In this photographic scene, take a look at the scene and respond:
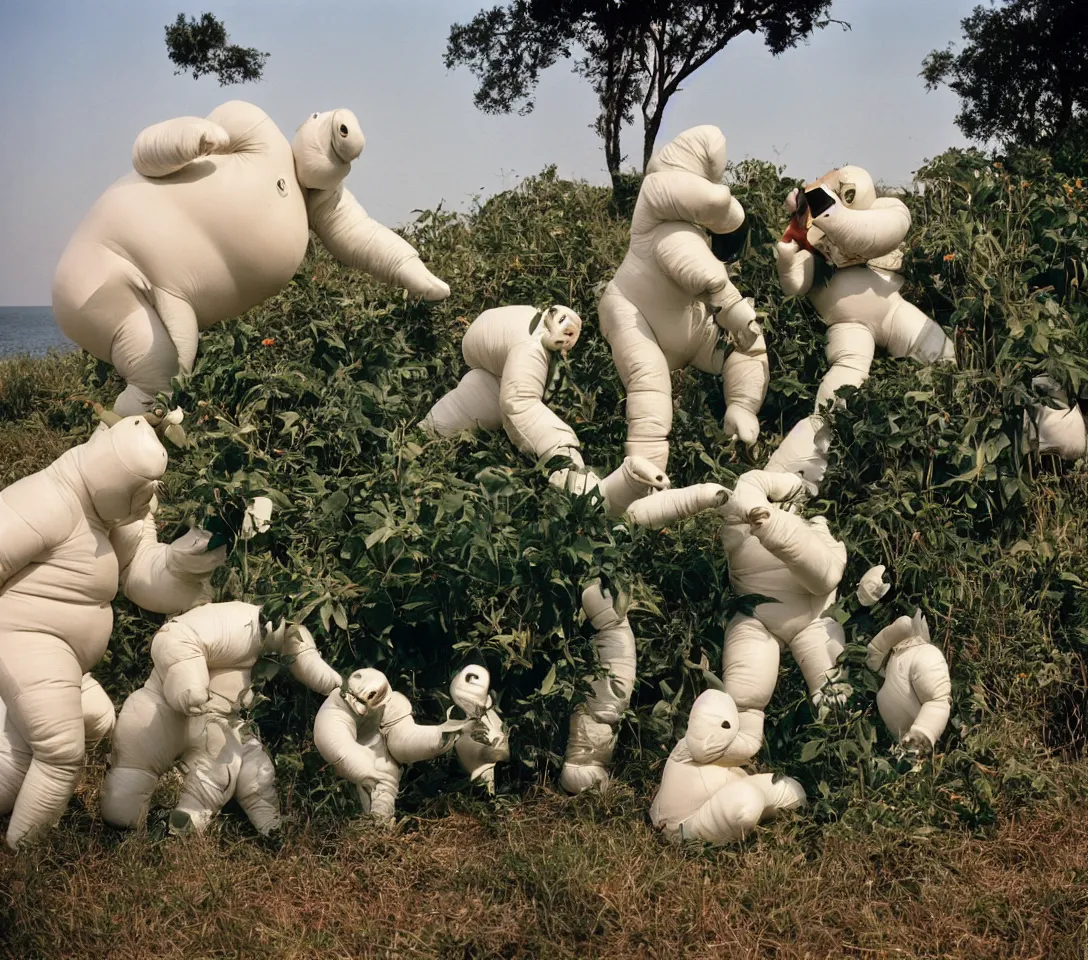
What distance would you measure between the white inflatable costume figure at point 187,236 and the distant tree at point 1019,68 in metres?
7.19

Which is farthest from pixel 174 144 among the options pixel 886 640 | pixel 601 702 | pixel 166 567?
pixel 886 640

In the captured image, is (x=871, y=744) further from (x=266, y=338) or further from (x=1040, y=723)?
(x=266, y=338)

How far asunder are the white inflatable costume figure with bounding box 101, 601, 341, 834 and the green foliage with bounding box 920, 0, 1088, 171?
8346mm

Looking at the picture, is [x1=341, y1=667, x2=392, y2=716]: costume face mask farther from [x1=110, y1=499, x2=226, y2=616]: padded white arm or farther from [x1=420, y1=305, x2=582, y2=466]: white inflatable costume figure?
[x1=420, y1=305, x2=582, y2=466]: white inflatable costume figure

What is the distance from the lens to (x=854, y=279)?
18.7ft

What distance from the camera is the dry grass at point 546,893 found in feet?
12.0

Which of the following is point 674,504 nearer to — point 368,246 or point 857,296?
point 857,296

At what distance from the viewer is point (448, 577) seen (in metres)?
4.32

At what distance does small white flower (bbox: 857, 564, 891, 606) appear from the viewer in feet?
14.9

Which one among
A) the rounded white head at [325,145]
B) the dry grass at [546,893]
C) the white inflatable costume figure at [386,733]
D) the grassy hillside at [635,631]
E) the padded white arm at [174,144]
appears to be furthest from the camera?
the rounded white head at [325,145]

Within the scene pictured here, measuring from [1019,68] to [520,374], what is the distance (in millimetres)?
7743

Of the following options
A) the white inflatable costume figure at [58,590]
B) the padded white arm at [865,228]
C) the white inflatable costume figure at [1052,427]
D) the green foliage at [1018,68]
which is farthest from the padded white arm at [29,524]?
the green foliage at [1018,68]

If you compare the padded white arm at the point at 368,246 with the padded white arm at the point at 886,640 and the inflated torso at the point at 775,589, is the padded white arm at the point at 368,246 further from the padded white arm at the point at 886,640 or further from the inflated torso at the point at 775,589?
the padded white arm at the point at 886,640

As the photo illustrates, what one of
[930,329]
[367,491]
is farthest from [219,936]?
[930,329]
